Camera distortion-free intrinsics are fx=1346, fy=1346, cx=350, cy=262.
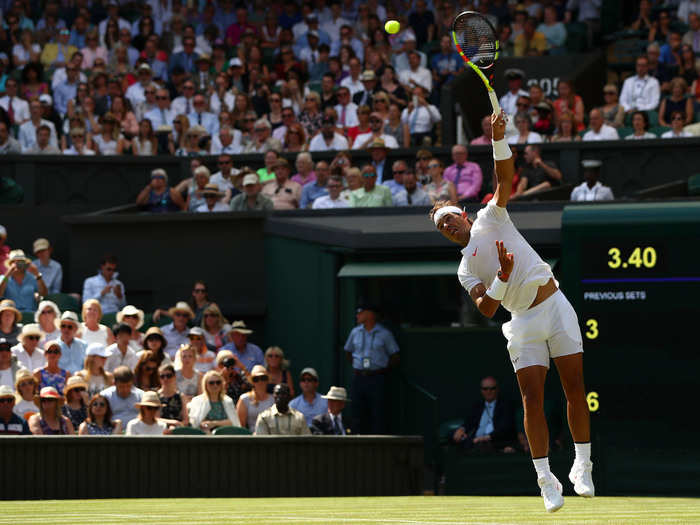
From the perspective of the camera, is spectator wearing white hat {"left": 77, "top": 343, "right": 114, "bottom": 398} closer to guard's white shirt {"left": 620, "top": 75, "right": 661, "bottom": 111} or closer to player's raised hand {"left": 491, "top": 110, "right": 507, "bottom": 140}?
player's raised hand {"left": 491, "top": 110, "right": 507, "bottom": 140}

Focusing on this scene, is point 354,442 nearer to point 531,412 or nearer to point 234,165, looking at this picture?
point 531,412

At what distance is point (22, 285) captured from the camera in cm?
1596

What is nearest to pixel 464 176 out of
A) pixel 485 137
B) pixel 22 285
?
pixel 485 137

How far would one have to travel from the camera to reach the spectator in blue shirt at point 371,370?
46.5 ft

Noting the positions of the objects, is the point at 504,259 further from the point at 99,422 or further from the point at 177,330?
the point at 177,330

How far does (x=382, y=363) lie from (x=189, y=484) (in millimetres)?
2720

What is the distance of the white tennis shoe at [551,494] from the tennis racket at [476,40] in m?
2.44

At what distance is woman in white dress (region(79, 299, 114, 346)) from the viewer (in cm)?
1479

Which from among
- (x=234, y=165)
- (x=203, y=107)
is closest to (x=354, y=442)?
(x=234, y=165)

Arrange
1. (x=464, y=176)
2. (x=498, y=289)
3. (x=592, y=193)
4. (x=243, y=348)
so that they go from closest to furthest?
(x=498, y=289) → (x=243, y=348) → (x=592, y=193) → (x=464, y=176)

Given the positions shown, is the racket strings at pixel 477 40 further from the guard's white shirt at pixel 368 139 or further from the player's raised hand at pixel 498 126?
the guard's white shirt at pixel 368 139

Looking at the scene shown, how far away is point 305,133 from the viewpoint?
60.5 feet

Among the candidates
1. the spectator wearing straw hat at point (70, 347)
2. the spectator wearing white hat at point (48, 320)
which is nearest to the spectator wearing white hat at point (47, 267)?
the spectator wearing white hat at point (48, 320)

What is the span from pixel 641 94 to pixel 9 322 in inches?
349
